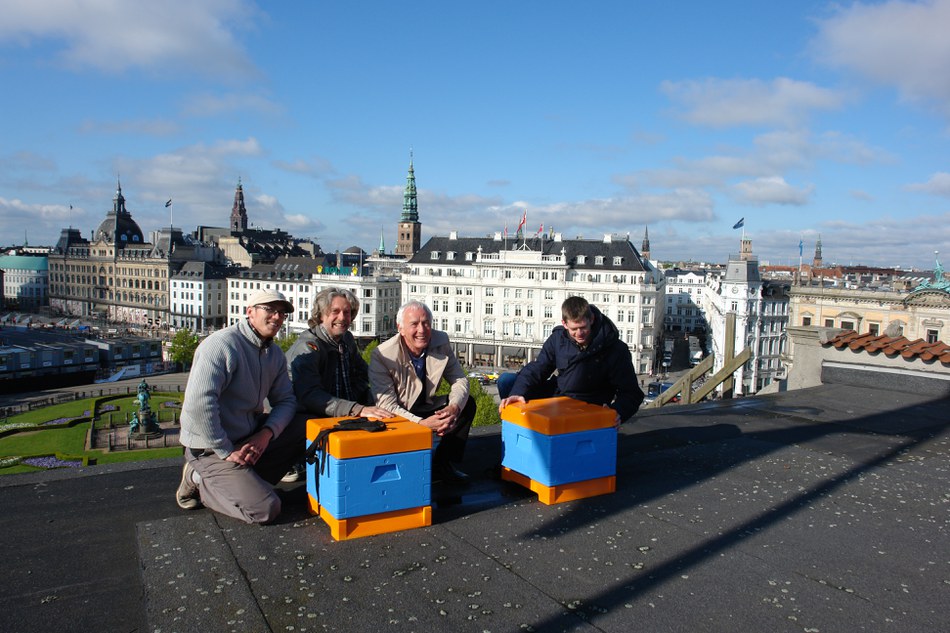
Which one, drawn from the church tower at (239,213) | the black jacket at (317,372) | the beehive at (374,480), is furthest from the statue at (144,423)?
the church tower at (239,213)

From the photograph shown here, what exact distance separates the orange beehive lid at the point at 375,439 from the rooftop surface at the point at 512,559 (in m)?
0.66

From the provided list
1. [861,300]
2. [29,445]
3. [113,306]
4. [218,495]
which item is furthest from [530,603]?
[113,306]

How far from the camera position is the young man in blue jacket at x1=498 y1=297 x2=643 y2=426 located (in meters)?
6.17

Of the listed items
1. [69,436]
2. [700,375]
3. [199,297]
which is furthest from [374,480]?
[199,297]

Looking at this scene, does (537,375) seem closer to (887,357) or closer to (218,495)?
(218,495)

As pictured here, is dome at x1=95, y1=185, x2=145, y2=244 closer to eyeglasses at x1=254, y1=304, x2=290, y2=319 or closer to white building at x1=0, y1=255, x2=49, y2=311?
white building at x1=0, y1=255, x2=49, y2=311

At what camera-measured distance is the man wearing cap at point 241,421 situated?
16.1ft

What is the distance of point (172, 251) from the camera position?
101 m

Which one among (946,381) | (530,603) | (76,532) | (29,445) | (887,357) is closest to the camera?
(530,603)

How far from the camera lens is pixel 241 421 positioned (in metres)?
5.27

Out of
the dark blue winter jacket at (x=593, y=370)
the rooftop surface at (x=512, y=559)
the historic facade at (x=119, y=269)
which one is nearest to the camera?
the rooftop surface at (x=512, y=559)

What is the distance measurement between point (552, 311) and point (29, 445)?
46.3 m

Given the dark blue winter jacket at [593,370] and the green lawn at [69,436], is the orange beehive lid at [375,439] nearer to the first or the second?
the dark blue winter jacket at [593,370]

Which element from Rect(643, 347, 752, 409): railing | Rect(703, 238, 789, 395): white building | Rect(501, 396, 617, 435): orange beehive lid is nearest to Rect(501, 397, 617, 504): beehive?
Rect(501, 396, 617, 435): orange beehive lid
